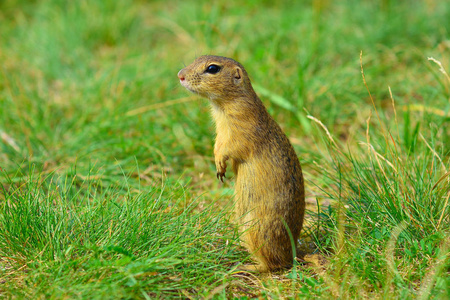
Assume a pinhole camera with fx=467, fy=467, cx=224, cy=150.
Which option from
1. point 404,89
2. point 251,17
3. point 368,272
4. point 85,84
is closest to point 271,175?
point 368,272

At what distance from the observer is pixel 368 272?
2.66m

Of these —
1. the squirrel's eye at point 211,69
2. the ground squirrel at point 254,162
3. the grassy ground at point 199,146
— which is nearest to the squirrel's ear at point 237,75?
the ground squirrel at point 254,162

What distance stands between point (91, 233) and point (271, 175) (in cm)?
119

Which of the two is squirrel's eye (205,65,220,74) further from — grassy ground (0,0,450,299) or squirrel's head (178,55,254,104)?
grassy ground (0,0,450,299)

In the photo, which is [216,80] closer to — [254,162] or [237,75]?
[237,75]

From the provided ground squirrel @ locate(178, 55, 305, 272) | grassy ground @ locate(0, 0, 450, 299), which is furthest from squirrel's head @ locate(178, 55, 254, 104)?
grassy ground @ locate(0, 0, 450, 299)

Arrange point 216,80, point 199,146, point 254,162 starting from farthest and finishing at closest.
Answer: point 199,146 → point 216,80 → point 254,162

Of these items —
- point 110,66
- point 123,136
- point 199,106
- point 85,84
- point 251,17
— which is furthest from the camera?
point 251,17

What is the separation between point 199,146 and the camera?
4.56 meters

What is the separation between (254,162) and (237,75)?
2.19ft

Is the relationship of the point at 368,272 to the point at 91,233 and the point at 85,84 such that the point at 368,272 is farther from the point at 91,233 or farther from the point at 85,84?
the point at 85,84

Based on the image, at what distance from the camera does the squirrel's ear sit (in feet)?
11.0

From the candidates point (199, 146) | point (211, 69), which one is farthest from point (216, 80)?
point (199, 146)

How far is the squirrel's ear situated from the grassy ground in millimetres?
688
